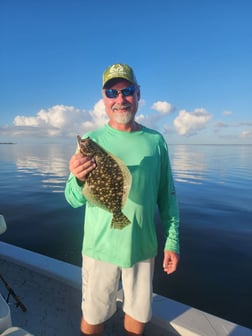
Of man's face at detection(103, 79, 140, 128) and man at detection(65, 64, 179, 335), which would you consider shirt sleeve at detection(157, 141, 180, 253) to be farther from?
man's face at detection(103, 79, 140, 128)

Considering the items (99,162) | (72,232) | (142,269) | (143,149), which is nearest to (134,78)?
(143,149)

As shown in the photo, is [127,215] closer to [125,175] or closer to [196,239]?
[125,175]

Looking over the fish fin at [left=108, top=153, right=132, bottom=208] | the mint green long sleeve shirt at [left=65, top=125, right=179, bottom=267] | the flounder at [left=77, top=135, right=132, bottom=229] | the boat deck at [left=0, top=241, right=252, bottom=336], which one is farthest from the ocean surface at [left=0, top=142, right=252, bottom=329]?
the fish fin at [left=108, top=153, right=132, bottom=208]

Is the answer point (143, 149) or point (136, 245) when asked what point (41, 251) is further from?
point (143, 149)

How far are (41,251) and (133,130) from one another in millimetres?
5536

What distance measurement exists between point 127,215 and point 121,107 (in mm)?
1133

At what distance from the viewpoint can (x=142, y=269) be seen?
276 centimetres

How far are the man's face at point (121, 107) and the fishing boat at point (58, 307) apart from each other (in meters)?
1.83

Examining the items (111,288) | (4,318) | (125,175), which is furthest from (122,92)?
(4,318)

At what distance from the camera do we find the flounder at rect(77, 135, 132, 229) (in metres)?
2.32

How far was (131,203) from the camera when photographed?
2.61 metres

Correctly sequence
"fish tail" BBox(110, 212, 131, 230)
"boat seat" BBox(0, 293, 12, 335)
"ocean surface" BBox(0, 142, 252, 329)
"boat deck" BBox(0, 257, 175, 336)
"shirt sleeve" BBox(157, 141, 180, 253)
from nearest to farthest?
"boat seat" BBox(0, 293, 12, 335), "fish tail" BBox(110, 212, 131, 230), "shirt sleeve" BBox(157, 141, 180, 253), "boat deck" BBox(0, 257, 175, 336), "ocean surface" BBox(0, 142, 252, 329)

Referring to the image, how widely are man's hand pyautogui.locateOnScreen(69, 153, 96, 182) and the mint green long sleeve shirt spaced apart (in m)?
0.27

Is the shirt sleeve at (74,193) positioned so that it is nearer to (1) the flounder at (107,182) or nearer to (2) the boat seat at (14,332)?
(1) the flounder at (107,182)
